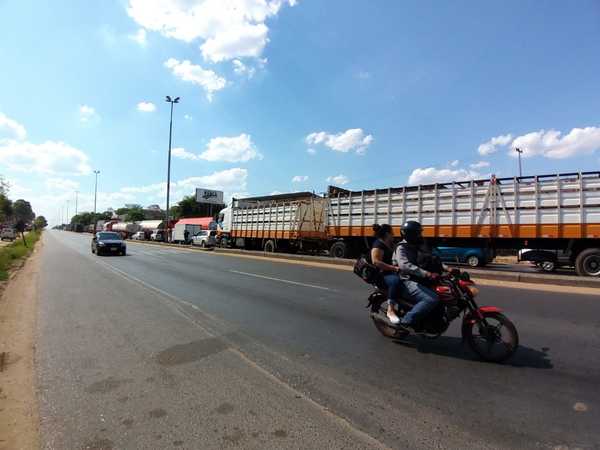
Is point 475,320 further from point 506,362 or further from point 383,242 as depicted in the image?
point 383,242

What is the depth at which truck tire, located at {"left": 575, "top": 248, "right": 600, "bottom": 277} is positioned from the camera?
11367mm

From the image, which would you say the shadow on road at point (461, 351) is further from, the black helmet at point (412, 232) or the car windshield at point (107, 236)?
A: the car windshield at point (107, 236)

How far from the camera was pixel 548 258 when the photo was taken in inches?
536

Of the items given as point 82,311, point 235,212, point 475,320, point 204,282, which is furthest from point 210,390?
point 235,212

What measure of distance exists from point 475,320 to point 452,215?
33.9 feet

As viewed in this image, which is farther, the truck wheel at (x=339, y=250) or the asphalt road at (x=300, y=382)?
the truck wheel at (x=339, y=250)

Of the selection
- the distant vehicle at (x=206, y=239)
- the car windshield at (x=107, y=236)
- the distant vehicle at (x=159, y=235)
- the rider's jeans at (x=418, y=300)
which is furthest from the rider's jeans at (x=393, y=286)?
the distant vehicle at (x=159, y=235)

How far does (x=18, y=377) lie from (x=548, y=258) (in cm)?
1552

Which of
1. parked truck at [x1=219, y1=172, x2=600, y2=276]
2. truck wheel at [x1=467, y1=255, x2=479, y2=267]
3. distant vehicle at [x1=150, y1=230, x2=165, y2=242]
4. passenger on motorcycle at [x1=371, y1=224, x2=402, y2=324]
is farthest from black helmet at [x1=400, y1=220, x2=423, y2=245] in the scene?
distant vehicle at [x1=150, y1=230, x2=165, y2=242]

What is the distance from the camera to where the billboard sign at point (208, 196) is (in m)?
66.3

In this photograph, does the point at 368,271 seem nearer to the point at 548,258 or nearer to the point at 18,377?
the point at 18,377

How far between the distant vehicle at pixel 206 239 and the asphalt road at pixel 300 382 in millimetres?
22747

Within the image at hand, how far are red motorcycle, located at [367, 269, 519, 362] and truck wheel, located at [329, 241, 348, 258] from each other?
13.1 m

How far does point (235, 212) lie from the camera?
26312 millimetres
